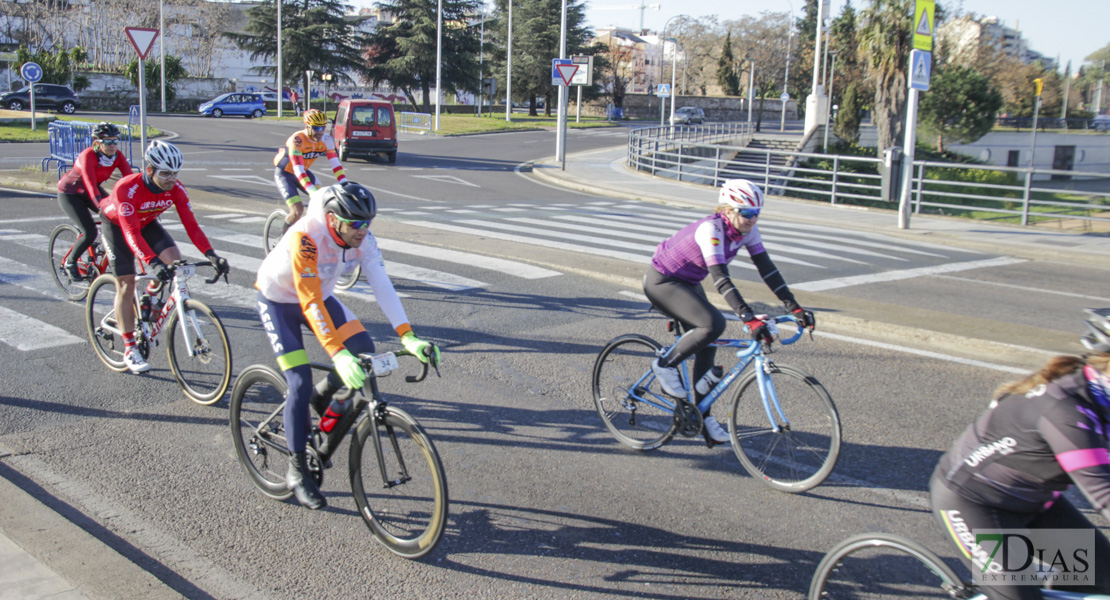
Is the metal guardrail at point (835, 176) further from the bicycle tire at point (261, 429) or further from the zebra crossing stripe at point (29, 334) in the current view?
the bicycle tire at point (261, 429)

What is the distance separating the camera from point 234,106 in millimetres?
55688

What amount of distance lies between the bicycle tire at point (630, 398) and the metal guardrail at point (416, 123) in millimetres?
43768

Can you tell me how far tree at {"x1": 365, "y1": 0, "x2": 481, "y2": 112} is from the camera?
2670 inches

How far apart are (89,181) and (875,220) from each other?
1596 cm

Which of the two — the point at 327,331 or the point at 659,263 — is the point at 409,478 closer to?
the point at 327,331

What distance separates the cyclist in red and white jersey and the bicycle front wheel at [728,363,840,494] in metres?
3.89

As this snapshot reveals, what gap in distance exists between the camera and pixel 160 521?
4.52 m

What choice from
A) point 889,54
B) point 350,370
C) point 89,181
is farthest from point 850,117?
point 350,370

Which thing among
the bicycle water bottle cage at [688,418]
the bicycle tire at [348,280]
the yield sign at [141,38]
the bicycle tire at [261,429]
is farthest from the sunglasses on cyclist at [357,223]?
the yield sign at [141,38]

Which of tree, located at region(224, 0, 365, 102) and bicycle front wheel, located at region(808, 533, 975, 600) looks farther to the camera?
tree, located at region(224, 0, 365, 102)

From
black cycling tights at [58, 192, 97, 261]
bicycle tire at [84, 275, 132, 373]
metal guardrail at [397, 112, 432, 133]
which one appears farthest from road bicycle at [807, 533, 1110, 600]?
metal guardrail at [397, 112, 432, 133]

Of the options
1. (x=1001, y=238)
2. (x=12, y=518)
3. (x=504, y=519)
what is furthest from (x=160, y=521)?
(x=1001, y=238)

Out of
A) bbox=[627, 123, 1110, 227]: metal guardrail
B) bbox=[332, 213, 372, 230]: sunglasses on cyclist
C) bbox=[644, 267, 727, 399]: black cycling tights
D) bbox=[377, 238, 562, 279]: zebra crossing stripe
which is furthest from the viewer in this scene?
bbox=[627, 123, 1110, 227]: metal guardrail

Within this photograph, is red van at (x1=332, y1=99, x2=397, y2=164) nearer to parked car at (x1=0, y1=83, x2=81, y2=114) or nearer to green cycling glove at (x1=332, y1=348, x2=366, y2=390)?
green cycling glove at (x1=332, y1=348, x2=366, y2=390)
